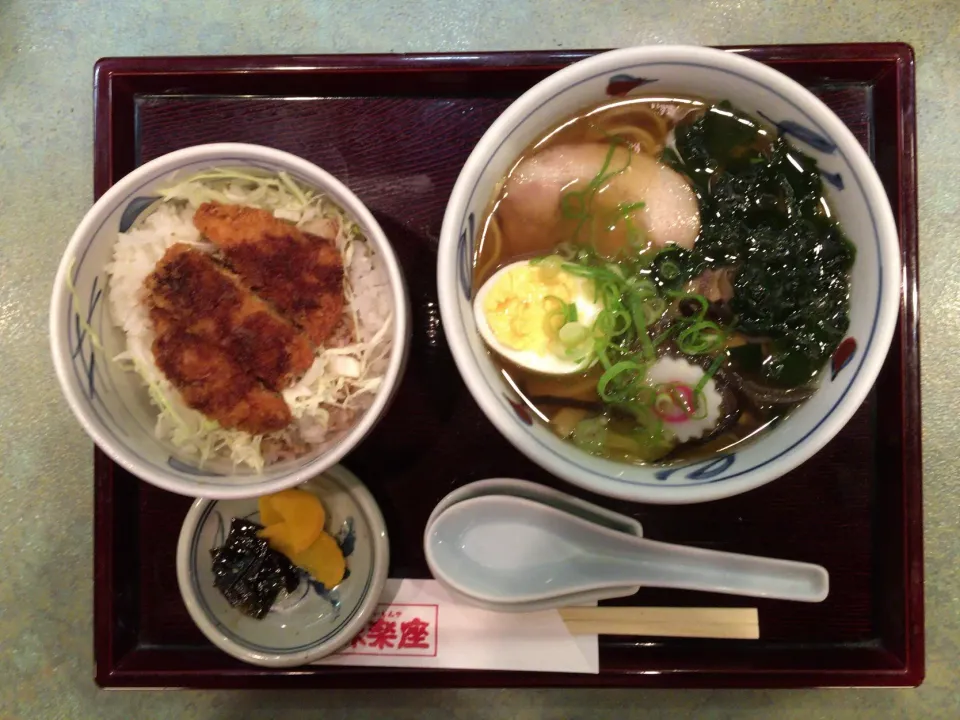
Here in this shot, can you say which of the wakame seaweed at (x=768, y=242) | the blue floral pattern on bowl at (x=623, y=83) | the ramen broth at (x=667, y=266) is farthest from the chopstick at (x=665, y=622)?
the blue floral pattern on bowl at (x=623, y=83)

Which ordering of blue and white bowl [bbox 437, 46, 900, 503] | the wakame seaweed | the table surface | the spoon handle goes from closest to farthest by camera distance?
blue and white bowl [bbox 437, 46, 900, 503], the wakame seaweed, the spoon handle, the table surface

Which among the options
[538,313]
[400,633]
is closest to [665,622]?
[400,633]

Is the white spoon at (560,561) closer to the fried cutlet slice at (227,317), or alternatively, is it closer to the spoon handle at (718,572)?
the spoon handle at (718,572)

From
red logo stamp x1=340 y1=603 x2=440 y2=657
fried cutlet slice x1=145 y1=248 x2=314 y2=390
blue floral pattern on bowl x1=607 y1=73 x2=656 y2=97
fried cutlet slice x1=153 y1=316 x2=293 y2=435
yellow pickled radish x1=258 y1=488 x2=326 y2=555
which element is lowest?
red logo stamp x1=340 y1=603 x2=440 y2=657

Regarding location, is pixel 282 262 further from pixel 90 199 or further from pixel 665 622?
pixel 665 622

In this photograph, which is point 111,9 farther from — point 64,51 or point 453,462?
point 453,462

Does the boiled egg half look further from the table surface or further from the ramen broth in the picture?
the table surface

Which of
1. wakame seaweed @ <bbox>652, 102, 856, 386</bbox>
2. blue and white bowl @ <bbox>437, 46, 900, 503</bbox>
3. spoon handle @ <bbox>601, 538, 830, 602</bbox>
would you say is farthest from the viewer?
spoon handle @ <bbox>601, 538, 830, 602</bbox>

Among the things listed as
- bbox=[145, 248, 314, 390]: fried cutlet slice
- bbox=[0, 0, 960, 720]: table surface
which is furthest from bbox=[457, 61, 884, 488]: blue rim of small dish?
bbox=[0, 0, 960, 720]: table surface
